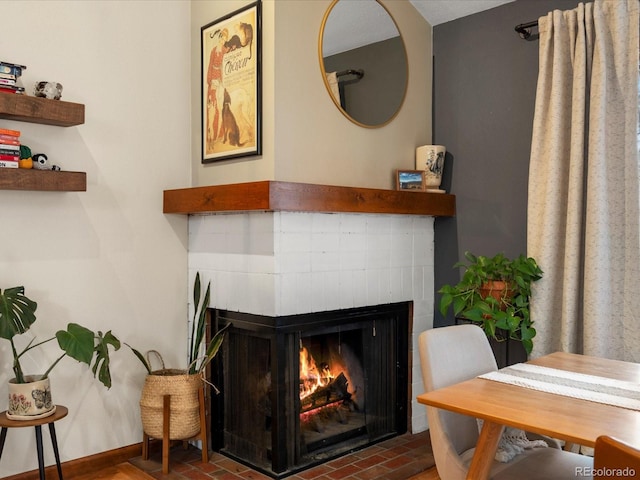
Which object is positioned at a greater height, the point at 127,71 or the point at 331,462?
the point at 127,71

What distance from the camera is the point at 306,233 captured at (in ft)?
9.21

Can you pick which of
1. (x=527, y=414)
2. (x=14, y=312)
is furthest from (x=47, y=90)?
(x=527, y=414)

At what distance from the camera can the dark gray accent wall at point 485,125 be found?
317 centimetres

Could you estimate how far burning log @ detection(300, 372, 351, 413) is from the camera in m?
3.03

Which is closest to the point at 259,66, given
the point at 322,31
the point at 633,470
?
the point at 322,31

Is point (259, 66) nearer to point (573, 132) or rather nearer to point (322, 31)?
point (322, 31)

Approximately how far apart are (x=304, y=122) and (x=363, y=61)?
560 millimetres

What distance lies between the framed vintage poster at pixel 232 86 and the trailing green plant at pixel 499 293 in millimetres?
1204

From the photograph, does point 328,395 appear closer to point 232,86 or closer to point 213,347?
point 213,347

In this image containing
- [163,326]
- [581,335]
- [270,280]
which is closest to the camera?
[270,280]

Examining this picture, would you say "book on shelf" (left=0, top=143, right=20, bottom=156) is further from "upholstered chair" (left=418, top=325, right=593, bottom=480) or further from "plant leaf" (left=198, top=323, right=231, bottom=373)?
"upholstered chair" (left=418, top=325, right=593, bottom=480)

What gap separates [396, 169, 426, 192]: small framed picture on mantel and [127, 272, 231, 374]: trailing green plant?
1162mm

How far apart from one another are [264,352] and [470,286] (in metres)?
1.06

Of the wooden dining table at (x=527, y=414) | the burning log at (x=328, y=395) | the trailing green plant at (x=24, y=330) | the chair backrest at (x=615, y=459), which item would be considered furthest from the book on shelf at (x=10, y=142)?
the chair backrest at (x=615, y=459)
